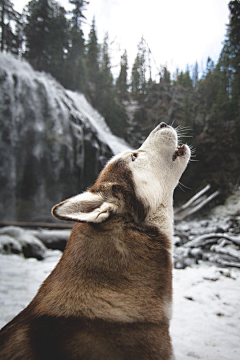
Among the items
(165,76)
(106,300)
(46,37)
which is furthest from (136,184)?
(46,37)

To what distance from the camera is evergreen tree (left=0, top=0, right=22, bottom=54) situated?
5.13 meters

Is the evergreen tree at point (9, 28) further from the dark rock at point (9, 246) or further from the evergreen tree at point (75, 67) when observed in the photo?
the dark rock at point (9, 246)

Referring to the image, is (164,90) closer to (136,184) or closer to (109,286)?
(136,184)

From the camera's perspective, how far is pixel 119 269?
1.42m

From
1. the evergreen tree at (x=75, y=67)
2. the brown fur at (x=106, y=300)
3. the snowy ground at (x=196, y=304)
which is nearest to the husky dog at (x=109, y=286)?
the brown fur at (x=106, y=300)

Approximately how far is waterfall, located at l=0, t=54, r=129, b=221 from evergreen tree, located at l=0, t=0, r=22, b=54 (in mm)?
857

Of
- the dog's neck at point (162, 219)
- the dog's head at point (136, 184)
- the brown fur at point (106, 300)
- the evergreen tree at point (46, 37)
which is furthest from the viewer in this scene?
the evergreen tree at point (46, 37)

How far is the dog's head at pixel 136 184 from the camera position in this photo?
1.32 metres

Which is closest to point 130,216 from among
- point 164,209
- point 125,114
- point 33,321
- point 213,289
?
A: point 164,209

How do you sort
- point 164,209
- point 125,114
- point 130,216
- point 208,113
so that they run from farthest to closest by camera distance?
point 125,114 < point 208,113 < point 164,209 < point 130,216

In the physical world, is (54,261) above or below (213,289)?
below

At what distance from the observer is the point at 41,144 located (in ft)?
33.8

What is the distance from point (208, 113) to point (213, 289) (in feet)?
16.4

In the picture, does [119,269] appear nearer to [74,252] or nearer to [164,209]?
[74,252]
